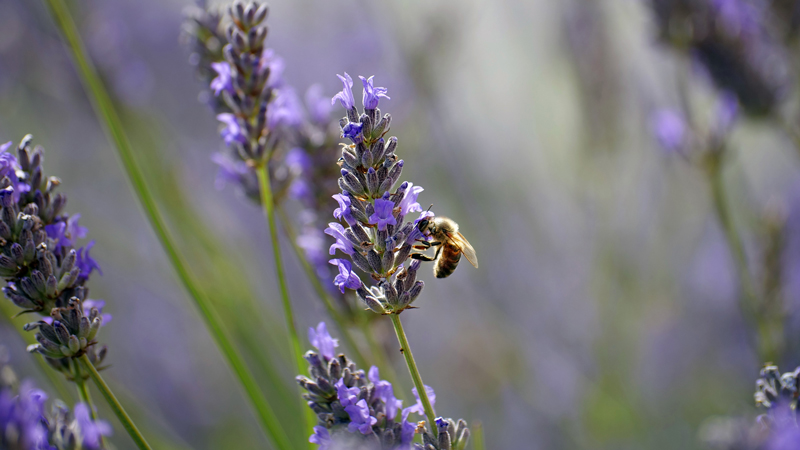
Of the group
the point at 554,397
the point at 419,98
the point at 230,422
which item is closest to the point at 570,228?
the point at 554,397

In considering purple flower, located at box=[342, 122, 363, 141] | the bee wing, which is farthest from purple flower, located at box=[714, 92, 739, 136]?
purple flower, located at box=[342, 122, 363, 141]

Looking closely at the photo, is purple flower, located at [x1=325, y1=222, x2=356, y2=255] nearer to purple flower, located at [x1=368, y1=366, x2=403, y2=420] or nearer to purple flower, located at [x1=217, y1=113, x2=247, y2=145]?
purple flower, located at [x1=368, y1=366, x2=403, y2=420]

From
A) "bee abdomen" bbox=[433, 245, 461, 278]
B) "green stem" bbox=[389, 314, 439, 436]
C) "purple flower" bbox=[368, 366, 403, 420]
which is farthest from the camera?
"bee abdomen" bbox=[433, 245, 461, 278]

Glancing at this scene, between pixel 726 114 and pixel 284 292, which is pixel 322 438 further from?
pixel 726 114

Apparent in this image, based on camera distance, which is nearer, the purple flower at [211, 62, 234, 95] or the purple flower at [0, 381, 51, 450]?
the purple flower at [0, 381, 51, 450]

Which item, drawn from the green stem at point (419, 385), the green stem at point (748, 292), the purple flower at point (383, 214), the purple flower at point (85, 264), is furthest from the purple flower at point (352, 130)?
the green stem at point (748, 292)

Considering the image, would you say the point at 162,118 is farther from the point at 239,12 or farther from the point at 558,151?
the point at 558,151

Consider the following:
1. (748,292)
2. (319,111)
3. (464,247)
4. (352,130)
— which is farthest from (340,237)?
(748,292)

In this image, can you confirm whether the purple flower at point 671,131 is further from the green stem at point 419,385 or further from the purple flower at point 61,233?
the purple flower at point 61,233
